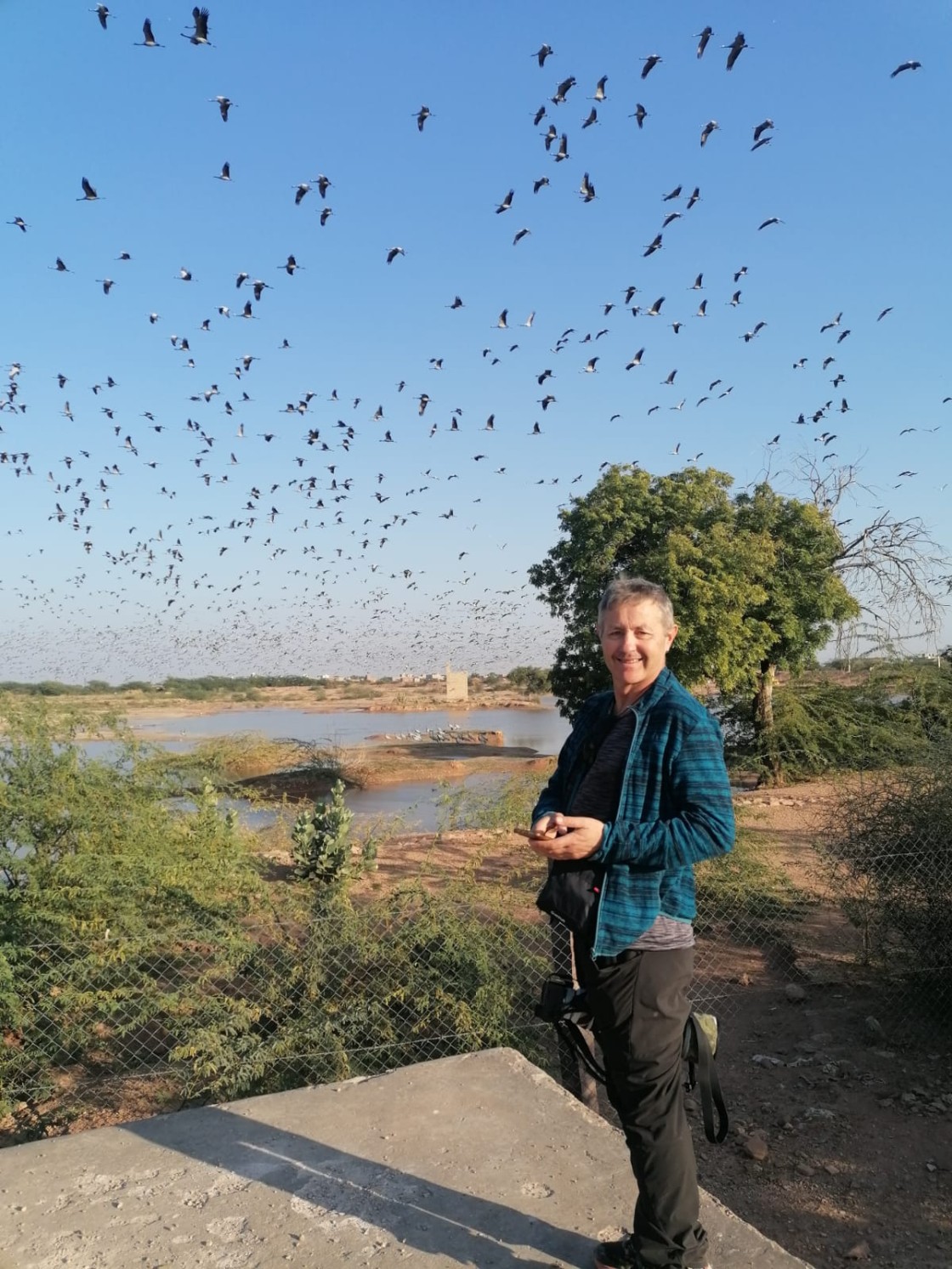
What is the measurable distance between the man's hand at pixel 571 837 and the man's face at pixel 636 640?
366 mm

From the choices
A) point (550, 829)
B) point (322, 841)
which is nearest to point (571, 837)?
point (550, 829)

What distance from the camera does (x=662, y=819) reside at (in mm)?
2029

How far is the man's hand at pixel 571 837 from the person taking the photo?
1.96 meters

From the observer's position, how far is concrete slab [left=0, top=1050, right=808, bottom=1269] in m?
2.11

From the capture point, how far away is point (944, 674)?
1311cm

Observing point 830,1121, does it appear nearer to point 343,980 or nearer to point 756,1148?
point 756,1148

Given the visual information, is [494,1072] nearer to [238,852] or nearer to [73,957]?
[73,957]

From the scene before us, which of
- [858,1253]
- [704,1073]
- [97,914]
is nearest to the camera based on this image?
[704,1073]

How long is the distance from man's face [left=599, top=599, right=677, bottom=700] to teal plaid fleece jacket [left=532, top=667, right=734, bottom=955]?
0.05 metres

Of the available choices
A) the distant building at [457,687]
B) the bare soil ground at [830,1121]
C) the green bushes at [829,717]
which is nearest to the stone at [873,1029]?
the bare soil ground at [830,1121]

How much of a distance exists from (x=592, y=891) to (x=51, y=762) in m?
4.54

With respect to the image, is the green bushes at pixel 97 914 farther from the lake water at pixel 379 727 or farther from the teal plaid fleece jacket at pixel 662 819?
the lake water at pixel 379 727

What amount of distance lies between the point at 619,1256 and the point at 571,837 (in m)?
0.99

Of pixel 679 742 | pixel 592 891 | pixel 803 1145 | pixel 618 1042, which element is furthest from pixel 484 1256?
pixel 803 1145
